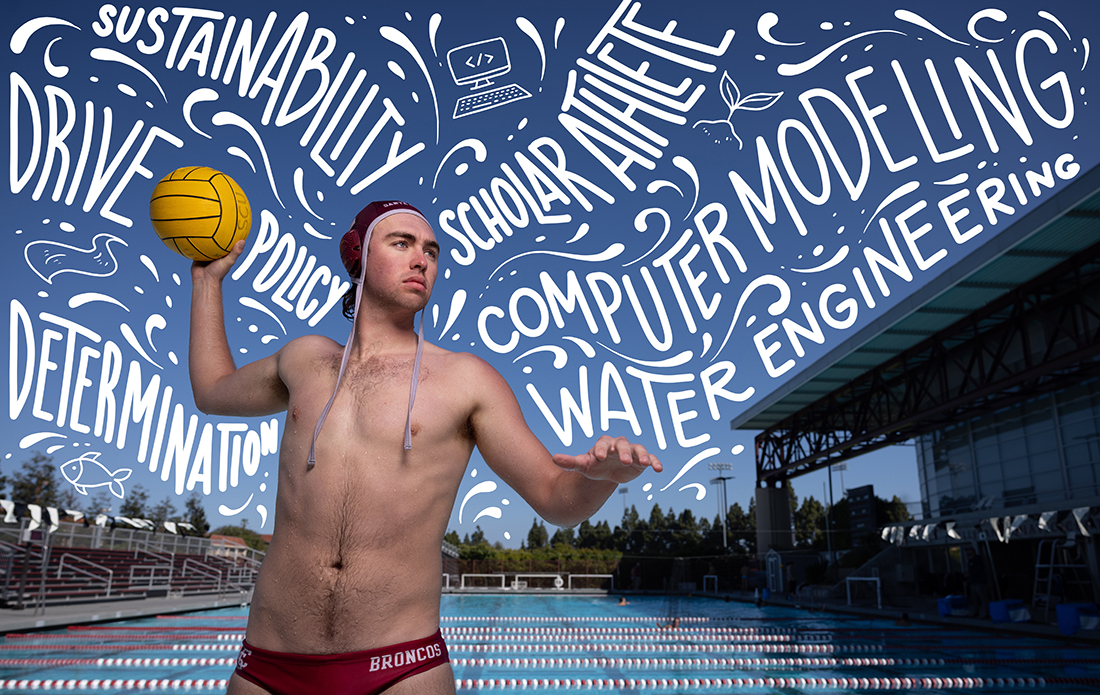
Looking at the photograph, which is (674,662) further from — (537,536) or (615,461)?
(537,536)

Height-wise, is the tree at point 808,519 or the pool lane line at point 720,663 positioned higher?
the tree at point 808,519

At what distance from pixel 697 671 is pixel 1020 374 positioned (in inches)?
389

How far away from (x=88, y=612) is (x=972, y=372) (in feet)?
69.4

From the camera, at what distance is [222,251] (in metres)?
1.86

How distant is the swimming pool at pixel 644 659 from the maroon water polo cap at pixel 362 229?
6.63 m

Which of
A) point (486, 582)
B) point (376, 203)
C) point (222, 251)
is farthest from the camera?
point (486, 582)

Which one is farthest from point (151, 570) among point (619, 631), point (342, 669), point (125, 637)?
point (342, 669)

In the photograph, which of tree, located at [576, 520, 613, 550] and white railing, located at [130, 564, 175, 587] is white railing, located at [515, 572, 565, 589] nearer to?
white railing, located at [130, 564, 175, 587]

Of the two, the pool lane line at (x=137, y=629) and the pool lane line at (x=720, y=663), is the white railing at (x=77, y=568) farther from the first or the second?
the pool lane line at (x=720, y=663)

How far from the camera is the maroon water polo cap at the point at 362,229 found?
156 cm

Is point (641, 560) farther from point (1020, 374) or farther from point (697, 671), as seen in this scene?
point (697, 671)

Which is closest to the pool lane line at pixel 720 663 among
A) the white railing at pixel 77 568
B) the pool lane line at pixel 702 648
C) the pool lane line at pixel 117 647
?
the pool lane line at pixel 702 648

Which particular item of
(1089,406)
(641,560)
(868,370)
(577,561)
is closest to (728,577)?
(641,560)

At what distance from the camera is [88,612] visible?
12.4 m
